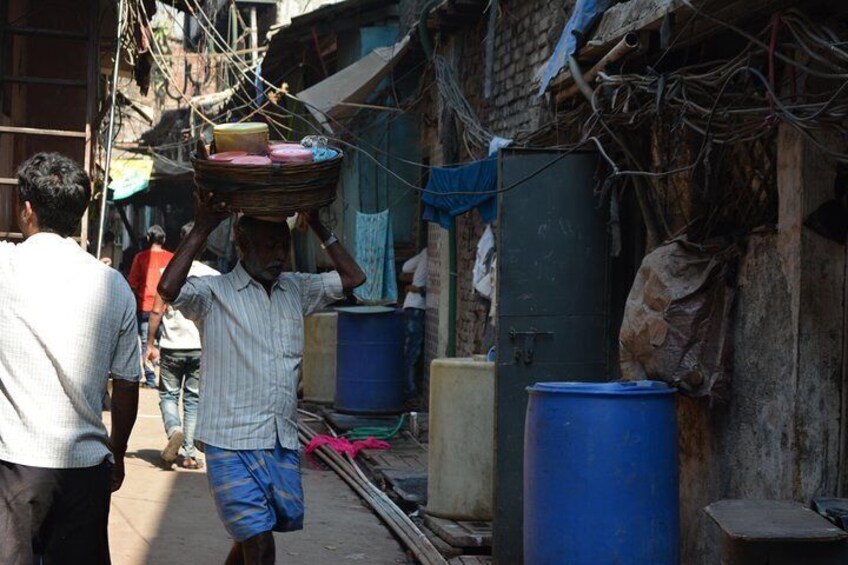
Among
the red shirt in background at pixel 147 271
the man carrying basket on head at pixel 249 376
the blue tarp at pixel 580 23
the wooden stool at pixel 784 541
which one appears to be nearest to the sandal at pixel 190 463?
the red shirt in background at pixel 147 271

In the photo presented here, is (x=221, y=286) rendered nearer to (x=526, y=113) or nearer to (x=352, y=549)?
(x=352, y=549)

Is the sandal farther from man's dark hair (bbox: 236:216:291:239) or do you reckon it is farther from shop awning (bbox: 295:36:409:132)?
man's dark hair (bbox: 236:216:291:239)

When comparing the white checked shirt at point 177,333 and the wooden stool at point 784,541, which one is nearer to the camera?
the wooden stool at point 784,541

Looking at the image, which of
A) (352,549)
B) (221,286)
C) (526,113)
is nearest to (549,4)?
(526,113)

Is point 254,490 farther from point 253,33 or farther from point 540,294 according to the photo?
point 253,33

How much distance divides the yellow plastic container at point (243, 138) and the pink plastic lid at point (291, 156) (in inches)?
3.6

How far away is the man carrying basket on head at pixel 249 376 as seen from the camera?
4914mm

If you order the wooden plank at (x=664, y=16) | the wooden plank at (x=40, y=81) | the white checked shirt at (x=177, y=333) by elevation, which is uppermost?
the wooden plank at (x=40, y=81)

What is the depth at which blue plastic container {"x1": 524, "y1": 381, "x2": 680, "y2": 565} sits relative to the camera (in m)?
5.20

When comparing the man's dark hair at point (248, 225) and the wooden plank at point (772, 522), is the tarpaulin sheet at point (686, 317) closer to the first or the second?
the wooden plank at point (772, 522)

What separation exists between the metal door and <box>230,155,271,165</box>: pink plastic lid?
2.03 m

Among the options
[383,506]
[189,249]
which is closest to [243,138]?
[189,249]

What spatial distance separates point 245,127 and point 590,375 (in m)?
2.70

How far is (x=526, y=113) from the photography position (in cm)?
998
